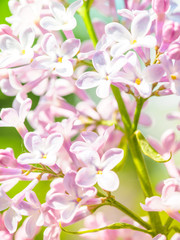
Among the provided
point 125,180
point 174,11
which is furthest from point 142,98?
point 125,180

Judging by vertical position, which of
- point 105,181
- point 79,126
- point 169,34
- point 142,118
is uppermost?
point 169,34

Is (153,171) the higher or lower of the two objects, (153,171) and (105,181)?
the lower

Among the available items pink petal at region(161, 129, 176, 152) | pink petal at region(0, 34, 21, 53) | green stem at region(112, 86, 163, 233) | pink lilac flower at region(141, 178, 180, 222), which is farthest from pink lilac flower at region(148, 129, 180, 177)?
pink petal at region(0, 34, 21, 53)

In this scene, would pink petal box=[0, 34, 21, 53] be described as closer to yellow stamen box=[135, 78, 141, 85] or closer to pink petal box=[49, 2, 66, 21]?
pink petal box=[49, 2, 66, 21]

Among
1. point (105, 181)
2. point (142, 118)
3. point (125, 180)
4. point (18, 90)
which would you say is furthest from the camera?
point (125, 180)

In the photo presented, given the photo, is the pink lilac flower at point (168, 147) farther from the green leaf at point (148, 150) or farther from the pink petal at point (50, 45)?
the pink petal at point (50, 45)

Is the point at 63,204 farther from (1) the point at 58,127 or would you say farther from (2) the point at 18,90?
(2) the point at 18,90
